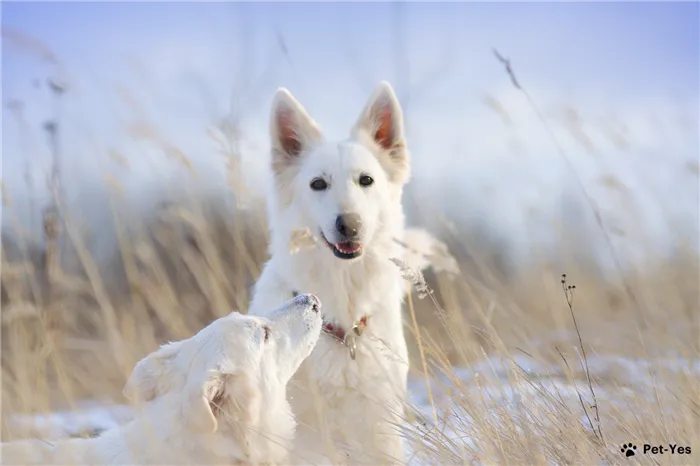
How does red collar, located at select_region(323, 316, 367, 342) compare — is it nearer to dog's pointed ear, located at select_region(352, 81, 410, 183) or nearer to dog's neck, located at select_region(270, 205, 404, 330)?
dog's neck, located at select_region(270, 205, 404, 330)

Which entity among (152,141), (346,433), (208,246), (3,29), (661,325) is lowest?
(346,433)

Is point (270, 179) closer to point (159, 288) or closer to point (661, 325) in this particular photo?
point (159, 288)

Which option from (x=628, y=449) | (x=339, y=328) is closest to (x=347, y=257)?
(x=339, y=328)

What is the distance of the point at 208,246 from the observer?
336cm

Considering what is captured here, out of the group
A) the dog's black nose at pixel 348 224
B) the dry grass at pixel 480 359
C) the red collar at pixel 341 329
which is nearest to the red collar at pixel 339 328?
the red collar at pixel 341 329

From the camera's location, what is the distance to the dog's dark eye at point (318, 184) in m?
3.69

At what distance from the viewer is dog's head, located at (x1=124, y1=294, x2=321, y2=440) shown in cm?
235

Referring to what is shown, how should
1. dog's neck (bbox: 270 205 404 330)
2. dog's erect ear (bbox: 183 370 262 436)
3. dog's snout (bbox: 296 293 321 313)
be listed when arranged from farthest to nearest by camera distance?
dog's neck (bbox: 270 205 404 330)
dog's snout (bbox: 296 293 321 313)
dog's erect ear (bbox: 183 370 262 436)

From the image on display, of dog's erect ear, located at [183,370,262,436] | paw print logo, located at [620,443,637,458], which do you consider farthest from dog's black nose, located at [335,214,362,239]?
paw print logo, located at [620,443,637,458]

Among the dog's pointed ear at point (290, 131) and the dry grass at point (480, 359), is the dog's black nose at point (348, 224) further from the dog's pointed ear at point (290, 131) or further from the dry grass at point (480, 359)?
the dog's pointed ear at point (290, 131)

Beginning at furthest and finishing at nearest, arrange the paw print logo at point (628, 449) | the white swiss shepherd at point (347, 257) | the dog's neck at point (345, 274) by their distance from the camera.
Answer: the dog's neck at point (345, 274) < the white swiss shepherd at point (347, 257) < the paw print logo at point (628, 449)

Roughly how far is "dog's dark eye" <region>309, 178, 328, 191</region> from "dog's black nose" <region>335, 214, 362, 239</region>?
0.98ft

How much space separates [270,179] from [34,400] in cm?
181

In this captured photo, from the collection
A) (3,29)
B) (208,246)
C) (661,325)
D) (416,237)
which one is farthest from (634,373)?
(3,29)
